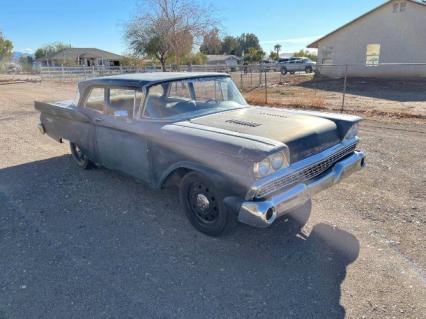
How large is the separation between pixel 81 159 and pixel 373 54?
942 inches

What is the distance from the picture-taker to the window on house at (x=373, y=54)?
75.4 feet

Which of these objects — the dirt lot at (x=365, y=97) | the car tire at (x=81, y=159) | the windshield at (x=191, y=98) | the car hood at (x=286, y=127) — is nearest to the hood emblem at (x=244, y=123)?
the car hood at (x=286, y=127)

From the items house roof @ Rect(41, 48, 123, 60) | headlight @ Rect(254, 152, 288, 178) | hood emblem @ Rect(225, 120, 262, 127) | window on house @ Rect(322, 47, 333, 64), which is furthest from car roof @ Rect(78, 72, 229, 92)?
house roof @ Rect(41, 48, 123, 60)

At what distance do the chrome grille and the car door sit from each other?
57.7 inches

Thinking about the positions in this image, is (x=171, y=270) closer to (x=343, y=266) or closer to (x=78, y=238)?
(x=78, y=238)

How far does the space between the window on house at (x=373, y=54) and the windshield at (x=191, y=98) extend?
72.9ft

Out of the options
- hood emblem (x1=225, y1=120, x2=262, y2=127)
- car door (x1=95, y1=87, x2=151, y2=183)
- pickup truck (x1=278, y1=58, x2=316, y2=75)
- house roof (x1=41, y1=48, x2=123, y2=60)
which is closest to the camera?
hood emblem (x1=225, y1=120, x2=262, y2=127)

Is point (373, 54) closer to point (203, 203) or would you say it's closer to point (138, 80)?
point (138, 80)

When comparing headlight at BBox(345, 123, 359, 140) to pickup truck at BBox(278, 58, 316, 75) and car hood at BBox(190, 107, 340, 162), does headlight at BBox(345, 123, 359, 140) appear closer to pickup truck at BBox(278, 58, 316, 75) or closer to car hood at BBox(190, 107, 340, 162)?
car hood at BBox(190, 107, 340, 162)

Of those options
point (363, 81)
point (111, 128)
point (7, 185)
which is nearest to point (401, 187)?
point (111, 128)

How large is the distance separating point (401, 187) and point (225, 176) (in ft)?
9.34

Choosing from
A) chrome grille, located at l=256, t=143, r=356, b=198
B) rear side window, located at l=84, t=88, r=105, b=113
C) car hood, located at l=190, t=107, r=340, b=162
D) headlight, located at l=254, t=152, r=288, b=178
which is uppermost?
rear side window, located at l=84, t=88, r=105, b=113

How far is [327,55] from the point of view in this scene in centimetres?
2655

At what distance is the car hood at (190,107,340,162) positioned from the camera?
302 cm
